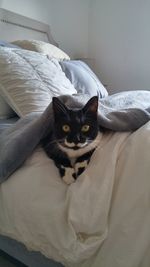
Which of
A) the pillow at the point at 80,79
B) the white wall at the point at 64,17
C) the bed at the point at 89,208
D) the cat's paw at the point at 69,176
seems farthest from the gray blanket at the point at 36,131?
the white wall at the point at 64,17

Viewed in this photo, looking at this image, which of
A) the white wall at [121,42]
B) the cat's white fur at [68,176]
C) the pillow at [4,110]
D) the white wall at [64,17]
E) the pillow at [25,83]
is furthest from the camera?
the white wall at [121,42]

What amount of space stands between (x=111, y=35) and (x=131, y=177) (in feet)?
8.62

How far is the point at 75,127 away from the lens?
74cm

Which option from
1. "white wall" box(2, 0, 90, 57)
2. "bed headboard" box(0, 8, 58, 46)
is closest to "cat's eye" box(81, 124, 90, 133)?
"bed headboard" box(0, 8, 58, 46)

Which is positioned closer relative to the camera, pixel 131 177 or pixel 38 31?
pixel 131 177

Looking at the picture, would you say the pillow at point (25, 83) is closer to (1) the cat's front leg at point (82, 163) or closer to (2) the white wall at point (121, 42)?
(1) the cat's front leg at point (82, 163)

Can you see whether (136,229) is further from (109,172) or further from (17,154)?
(17,154)

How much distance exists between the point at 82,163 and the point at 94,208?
0.15m

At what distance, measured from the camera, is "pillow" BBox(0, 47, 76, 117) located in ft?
3.49

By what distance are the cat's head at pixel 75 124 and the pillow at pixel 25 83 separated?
298 millimetres

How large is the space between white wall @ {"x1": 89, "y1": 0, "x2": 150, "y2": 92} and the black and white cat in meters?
2.21

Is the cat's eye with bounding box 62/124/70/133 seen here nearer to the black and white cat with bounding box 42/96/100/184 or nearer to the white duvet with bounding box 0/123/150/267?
the black and white cat with bounding box 42/96/100/184

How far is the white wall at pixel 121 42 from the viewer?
270 cm

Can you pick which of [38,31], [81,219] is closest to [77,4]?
[38,31]
